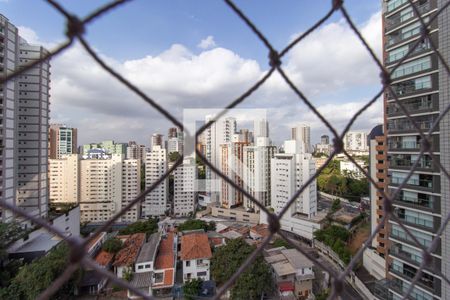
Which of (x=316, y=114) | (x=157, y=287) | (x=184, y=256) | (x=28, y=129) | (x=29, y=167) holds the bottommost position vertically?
(x=157, y=287)

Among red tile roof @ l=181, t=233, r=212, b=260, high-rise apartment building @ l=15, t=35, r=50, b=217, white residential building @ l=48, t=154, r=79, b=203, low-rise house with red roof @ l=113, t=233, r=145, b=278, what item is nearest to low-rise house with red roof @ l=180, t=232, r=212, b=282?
red tile roof @ l=181, t=233, r=212, b=260

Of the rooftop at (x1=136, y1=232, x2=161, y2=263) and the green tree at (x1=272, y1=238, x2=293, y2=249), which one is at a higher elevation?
the rooftop at (x1=136, y1=232, x2=161, y2=263)

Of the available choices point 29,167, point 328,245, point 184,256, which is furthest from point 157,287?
point 29,167

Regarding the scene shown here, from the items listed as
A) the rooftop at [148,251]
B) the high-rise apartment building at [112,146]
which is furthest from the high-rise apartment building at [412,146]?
the high-rise apartment building at [112,146]

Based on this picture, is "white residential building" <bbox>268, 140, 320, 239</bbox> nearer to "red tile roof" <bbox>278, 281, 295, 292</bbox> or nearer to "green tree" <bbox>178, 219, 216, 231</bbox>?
"green tree" <bbox>178, 219, 216, 231</bbox>

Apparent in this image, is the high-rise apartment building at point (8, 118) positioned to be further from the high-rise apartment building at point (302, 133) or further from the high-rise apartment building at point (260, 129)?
the high-rise apartment building at point (302, 133)

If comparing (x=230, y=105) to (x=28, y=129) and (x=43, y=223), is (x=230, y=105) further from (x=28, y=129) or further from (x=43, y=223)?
(x=28, y=129)
